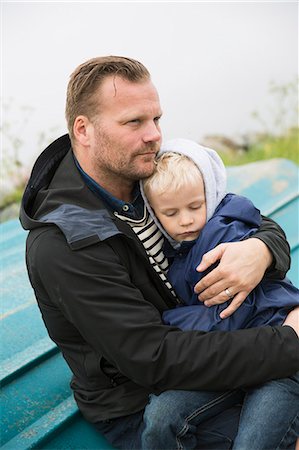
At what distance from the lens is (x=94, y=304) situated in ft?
5.27

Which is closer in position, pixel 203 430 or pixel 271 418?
pixel 271 418

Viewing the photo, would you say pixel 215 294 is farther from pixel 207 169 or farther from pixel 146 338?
pixel 207 169

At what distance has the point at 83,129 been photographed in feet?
6.31

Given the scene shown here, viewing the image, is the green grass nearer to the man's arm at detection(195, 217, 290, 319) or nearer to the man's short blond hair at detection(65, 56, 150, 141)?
the man's short blond hair at detection(65, 56, 150, 141)

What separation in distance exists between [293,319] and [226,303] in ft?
0.66

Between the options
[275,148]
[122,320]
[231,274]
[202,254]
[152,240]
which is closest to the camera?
[122,320]

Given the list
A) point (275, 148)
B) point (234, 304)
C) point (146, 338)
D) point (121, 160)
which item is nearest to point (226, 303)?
point (234, 304)

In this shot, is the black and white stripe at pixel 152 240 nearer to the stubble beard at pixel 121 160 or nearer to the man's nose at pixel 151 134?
the stubble beard at pixel 121 160

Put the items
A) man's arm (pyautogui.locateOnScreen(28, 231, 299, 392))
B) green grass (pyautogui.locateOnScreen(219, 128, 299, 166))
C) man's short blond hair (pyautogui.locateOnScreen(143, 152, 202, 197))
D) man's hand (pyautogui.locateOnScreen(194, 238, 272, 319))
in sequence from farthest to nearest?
green grass (pyautogui.locateOnScreen(219, 128, 299, 166))
man's short blond hair (pyautogui.locateOnScreen(143, 152, 202, 197))
man's hand (pyautogui.locateOnScreen(194, 238, 272, 319))
man's arm (pyautogui.locateOnScreen(28, 231, 299, 392))

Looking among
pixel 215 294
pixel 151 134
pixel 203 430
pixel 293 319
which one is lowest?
pixel 203 430

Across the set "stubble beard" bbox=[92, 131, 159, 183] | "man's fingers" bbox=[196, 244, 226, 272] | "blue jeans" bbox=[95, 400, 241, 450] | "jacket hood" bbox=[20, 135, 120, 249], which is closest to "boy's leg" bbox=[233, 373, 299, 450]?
"blue jeans" bbox=[95, 400, 241, 450]

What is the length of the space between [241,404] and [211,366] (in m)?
0.30

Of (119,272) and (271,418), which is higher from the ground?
(119,272)

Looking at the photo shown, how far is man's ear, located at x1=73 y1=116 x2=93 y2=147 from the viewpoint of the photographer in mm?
1899
